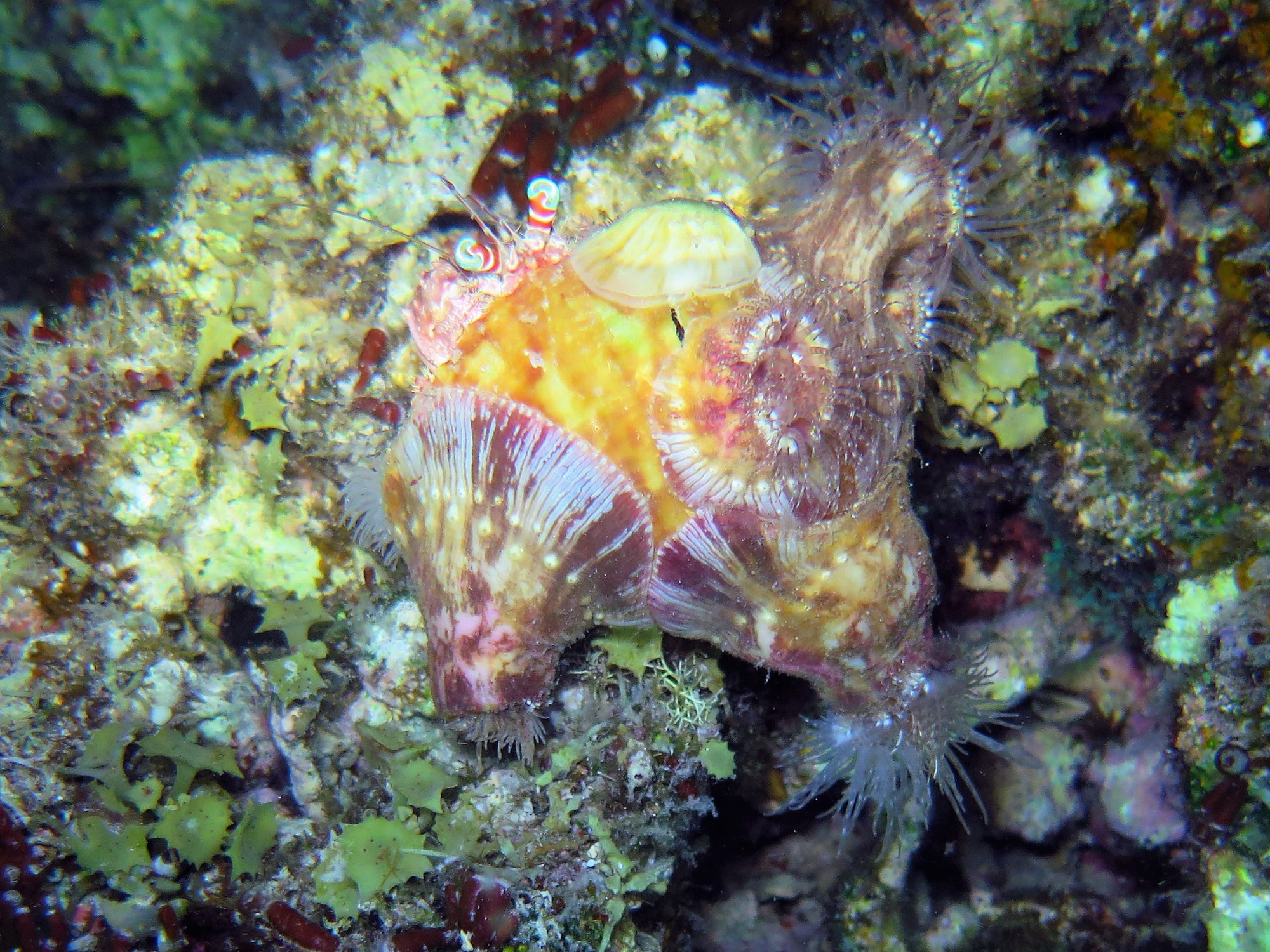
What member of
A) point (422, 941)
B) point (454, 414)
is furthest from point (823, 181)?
point (422, 941)

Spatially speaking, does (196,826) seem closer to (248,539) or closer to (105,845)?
(105,845)

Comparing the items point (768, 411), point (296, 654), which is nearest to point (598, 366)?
point (768, 411)

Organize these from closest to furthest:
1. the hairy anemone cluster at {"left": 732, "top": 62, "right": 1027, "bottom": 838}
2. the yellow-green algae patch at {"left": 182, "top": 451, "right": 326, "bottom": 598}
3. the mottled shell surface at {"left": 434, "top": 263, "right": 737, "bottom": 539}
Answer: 1. the mottled shell surface at {"left": 434, "top": 263, "right": 737, "bottom": 539}
2. the hairy anemone cluster at {"left": 732, "top": 62, "right": 1027, "bottom": 838}
3. the yellow-green algae patch at {"left": 182, "top": 451, "right": 326, "bottom": 598}

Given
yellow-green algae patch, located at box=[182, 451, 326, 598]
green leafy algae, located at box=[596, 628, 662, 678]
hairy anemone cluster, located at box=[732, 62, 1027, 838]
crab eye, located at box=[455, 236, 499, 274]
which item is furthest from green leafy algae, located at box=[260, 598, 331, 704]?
hairy anemone cluster, located at box=[732, 62, 1027, 838]

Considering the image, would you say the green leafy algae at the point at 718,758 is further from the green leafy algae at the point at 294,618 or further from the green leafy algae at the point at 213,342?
the green leafy algae at the point at 213,342

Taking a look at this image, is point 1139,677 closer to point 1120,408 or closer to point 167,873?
point 1120,408

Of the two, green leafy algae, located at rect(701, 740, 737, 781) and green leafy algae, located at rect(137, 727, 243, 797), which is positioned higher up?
green leafy algae, located at rect(137, 727, 243, 797)

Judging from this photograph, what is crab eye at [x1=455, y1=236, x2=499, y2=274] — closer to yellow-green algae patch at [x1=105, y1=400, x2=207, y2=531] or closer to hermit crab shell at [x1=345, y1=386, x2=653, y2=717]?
hermit crab shell at [x1=345, y1=386, x2=653, y2=717]

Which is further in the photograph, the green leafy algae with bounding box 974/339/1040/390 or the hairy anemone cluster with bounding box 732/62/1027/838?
the green leafy algae with bounding box 974/339/1040/390
